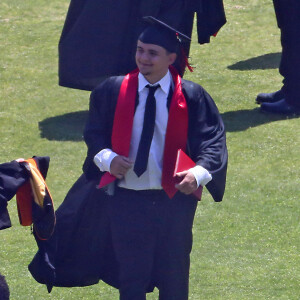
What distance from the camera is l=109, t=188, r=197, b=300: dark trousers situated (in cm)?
516

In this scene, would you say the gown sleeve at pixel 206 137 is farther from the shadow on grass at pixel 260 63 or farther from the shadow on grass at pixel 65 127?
the shadow on grass at pixel 260 63

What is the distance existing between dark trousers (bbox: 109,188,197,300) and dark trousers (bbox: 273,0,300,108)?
4.83 m

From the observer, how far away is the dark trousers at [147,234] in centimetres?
516

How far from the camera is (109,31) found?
368 inches

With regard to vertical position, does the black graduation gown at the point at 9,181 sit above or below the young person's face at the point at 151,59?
below

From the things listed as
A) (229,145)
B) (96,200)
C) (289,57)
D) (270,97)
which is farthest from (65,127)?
(96,200)

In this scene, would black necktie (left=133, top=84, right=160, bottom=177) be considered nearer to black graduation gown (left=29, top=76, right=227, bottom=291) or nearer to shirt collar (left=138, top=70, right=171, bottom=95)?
shirt collar (left=138, top=70, right=171, bottom=95)

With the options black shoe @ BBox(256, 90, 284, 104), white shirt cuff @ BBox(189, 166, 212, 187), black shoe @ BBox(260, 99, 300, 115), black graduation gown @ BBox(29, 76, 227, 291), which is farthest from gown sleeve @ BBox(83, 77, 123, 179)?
black shoe @ BBox(256, 90, 284, 104)

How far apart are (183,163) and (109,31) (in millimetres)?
4499

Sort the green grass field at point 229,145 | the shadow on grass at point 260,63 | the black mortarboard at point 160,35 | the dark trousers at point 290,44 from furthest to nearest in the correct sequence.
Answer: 1. the shadow on grass at point 260,63
2. the dark trousers at point 290,44
3. the green grass field at point 229,145
4. the black mortarboard at point 160,35

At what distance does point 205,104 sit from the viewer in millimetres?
5324

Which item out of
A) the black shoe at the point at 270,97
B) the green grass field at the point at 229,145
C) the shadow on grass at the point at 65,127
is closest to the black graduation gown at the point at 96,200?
the green grass field at the point at 229,145

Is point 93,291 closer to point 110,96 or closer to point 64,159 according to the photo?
point 110,96

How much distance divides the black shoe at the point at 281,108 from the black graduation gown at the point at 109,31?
3.58ft
